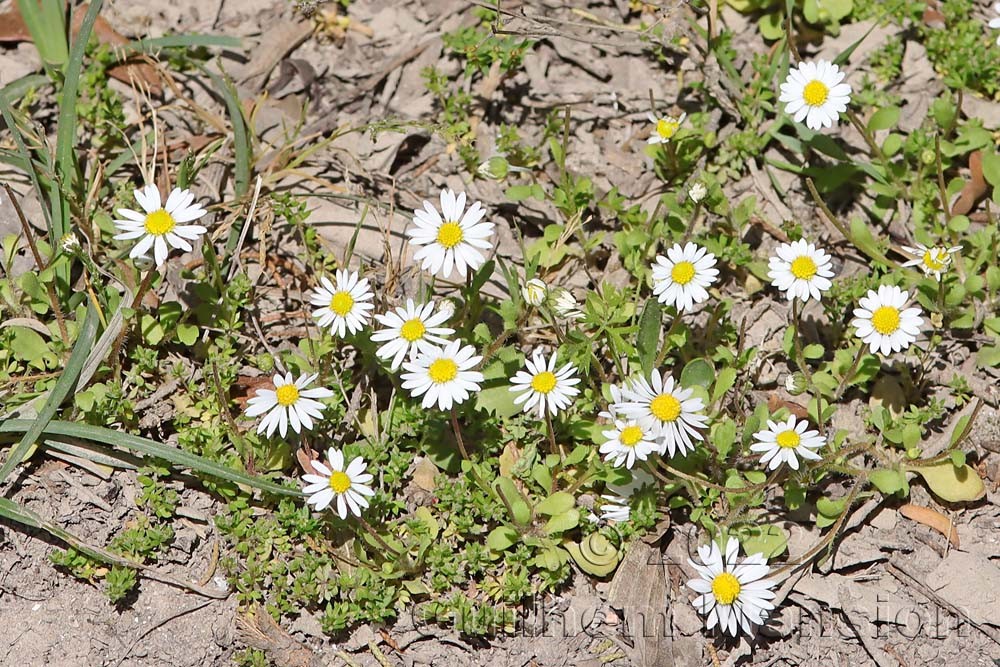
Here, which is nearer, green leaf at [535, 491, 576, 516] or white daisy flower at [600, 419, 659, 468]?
white daisy flower at [600, 419, 659, 468]

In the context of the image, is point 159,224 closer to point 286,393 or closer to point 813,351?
point 286,393

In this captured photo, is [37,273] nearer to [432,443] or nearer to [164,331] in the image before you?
[164,331]

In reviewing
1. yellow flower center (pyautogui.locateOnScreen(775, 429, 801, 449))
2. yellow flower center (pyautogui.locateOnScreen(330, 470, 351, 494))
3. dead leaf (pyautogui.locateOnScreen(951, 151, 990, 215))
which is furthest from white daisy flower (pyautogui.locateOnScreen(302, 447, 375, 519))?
dead leaf (pyautogui.locateOnScreen(951, 151, 990, 215))

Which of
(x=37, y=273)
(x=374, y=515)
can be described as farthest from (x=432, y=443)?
(x=37, y=273)

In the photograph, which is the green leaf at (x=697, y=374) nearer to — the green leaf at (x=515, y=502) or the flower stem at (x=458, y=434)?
the green leaf at (x=515, y=502)

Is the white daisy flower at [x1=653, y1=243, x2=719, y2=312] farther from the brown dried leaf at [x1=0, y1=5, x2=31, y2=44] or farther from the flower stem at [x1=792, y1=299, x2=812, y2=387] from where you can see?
the brown dried leaf at [x1=0, y1=5, x2=31, y2=44]

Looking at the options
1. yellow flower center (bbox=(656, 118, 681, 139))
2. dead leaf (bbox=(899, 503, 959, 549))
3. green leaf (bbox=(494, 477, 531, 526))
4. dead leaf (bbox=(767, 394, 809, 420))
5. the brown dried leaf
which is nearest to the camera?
green leaf (bbox=(494, 477, 531, 526))
